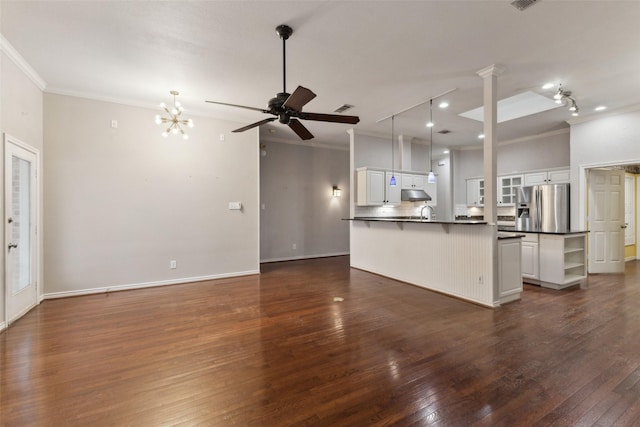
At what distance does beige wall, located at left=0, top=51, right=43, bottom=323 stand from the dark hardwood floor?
4.83ft

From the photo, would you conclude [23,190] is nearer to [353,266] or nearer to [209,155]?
[209,155]

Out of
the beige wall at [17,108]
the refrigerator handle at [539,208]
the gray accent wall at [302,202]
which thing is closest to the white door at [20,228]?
the beige wall at [17,108]

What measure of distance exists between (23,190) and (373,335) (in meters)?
4.91

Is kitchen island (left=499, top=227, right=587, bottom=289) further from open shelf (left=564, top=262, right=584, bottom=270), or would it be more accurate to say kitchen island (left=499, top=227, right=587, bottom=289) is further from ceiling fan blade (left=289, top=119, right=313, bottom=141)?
ceiling fan blade (left=289, top=119, right=313, bottom=141)

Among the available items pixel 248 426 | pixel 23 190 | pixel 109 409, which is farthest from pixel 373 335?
pixel 23 190

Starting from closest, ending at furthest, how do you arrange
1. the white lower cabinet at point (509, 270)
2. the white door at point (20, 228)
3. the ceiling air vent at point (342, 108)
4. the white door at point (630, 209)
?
the white door at point (20, 228) < the white lower cabinet at point (509, 270) < the ceiling air vent at point (342, 108) < the white door at point (630, 209)

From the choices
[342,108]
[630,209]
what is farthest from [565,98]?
[630,209]

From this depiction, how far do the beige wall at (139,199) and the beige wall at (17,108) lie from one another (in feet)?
0.84

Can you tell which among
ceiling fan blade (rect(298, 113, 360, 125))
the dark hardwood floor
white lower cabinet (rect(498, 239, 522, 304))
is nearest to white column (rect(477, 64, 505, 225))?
white lower cabinet (rect(498, 239, 522, 304))

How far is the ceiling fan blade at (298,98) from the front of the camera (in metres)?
2.43

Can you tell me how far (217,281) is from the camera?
5352mm

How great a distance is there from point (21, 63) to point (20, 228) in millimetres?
2097

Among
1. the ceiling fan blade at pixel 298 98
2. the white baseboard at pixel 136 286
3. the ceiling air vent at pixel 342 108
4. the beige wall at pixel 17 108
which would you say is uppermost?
the ceiling air vent at pixel 342 108

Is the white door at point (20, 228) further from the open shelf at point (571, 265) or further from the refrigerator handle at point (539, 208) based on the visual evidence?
the refrigerator handle at point (539, 208)
